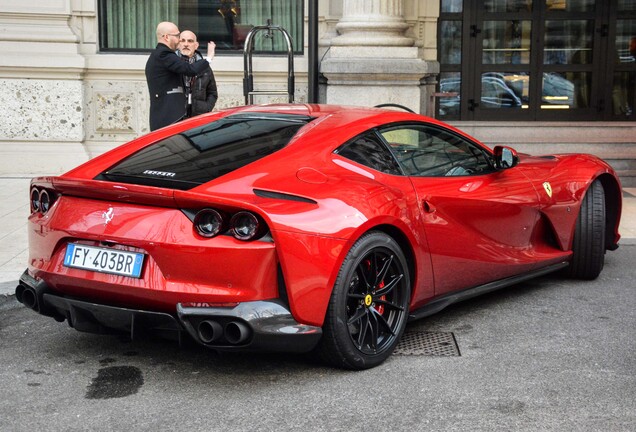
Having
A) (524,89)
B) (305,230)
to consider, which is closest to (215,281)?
(305,230)

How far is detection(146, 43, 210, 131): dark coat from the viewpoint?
8664 millimetres

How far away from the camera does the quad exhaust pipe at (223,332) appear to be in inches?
168

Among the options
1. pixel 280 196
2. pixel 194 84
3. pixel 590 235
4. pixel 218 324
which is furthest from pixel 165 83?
pixel 218 324

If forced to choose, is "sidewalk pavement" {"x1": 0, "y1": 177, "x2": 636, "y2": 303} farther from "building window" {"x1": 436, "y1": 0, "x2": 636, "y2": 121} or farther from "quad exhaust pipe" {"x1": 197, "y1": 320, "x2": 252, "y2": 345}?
"quad exhaust pipe" {"x1": 197, "y1": 320, "x2": 252, "y2": 345}

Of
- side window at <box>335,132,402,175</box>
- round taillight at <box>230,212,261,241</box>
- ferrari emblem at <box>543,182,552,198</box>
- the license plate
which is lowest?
the license plate

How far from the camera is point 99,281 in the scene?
4.50 m

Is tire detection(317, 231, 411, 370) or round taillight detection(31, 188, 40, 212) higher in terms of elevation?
round taillight detection(31, 188, 40, 212)

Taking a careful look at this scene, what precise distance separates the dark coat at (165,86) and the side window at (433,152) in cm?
342

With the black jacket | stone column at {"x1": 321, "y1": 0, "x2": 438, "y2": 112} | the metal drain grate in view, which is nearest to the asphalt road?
the metal drain grate

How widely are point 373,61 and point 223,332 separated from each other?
744 cm

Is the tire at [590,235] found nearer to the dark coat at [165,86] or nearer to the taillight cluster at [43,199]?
the taillight cluster at [43,199]

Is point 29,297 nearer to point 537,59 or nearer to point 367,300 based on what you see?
point 367,300

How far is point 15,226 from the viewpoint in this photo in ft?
28.7

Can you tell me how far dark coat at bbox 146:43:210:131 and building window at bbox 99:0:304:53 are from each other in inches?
161
